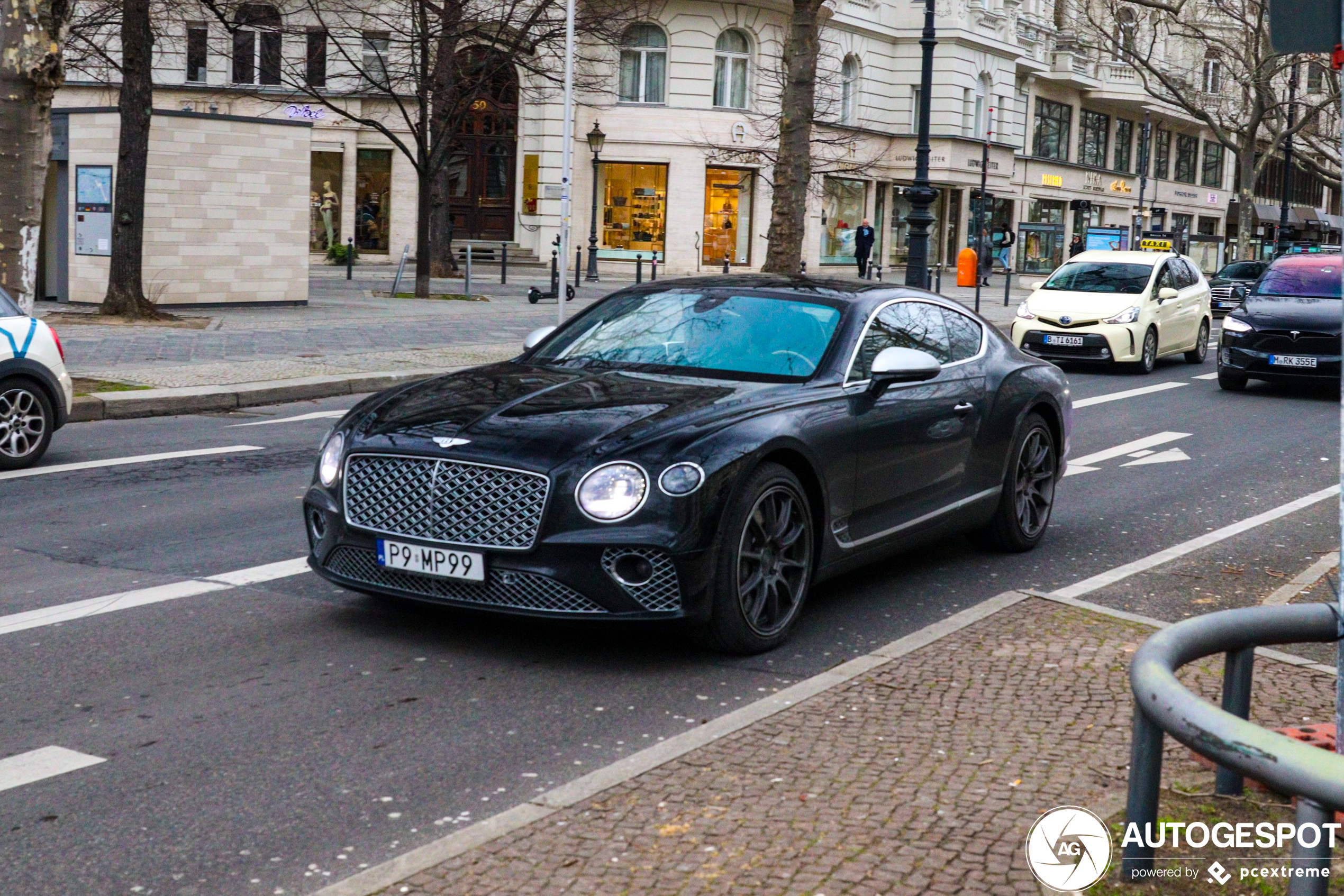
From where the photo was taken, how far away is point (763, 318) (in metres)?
7.11

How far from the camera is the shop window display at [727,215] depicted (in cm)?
4600

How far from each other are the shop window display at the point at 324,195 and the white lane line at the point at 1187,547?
39003mm

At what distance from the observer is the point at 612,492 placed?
5.66 meters

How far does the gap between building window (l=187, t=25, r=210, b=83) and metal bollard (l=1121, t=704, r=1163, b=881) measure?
40.3 meters

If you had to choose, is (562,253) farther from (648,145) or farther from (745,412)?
(648,145)

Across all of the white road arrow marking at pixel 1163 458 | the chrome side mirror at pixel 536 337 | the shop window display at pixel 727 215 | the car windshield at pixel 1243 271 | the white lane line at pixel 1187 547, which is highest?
the shop window display at pixel 727 215

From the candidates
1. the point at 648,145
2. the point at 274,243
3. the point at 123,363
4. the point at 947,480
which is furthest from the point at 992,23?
the point at 947,480

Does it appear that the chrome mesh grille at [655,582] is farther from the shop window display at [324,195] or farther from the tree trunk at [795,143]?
the shop window display at [324,195]

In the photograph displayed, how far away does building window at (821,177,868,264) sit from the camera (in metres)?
49.7

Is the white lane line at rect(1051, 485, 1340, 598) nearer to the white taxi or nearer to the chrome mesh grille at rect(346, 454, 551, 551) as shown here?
the chrome mesh grille at rect(346, 454, 551, 551)

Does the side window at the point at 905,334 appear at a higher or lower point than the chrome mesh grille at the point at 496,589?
higher

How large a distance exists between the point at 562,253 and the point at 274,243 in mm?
5893

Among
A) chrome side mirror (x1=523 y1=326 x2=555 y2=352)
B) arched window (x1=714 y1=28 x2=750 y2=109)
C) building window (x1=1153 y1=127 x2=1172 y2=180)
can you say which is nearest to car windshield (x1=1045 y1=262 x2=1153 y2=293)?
chrome side mirror (x1=523 y1=326 x2=555 y2=352)

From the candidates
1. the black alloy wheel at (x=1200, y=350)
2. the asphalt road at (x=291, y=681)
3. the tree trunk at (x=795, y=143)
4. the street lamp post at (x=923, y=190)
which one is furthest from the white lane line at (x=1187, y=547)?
the street lamp post at (x=923, y=190)
